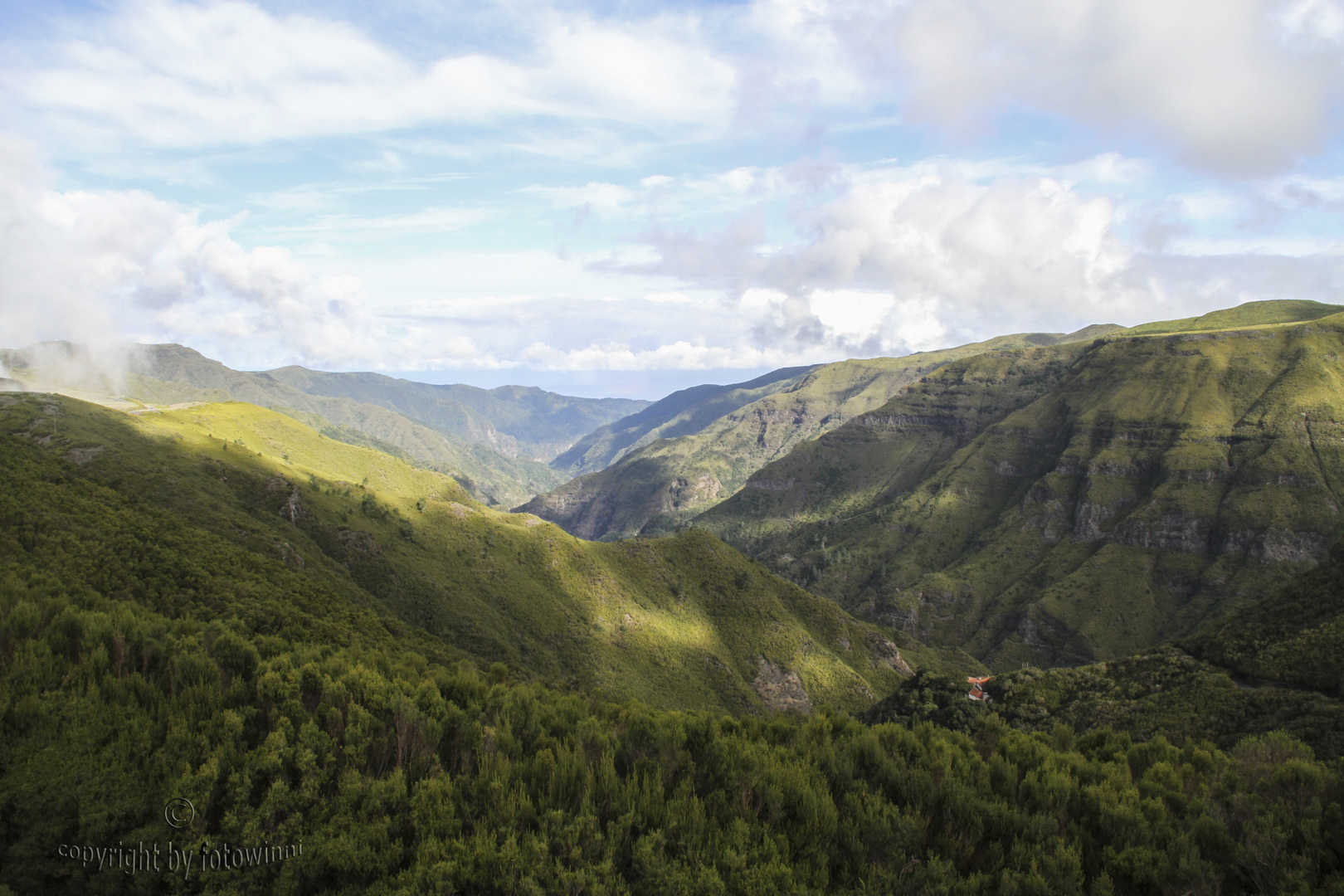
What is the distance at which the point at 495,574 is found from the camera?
12600 centimetres

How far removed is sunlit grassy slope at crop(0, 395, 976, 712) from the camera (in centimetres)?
9469

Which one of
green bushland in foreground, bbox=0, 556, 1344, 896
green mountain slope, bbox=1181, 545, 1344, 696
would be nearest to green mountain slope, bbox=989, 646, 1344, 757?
green mountain slope, bbox=1181, 545, 1344, 696

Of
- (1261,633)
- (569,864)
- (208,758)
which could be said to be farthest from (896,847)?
(1261,633)

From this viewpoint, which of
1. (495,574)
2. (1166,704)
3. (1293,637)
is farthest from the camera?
(495,574)

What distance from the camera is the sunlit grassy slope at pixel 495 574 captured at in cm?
9469

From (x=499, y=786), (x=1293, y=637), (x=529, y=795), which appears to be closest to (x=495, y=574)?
(x=529, y=795)

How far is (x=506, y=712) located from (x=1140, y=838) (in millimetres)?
29588

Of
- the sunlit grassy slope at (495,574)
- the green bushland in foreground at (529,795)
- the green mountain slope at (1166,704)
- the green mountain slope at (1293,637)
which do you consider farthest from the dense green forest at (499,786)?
the sunlit grassy slope at (495,574)

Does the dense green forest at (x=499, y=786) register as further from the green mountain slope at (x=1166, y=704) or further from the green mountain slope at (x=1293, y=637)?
the green mountain slope at (x=1293, y=637)

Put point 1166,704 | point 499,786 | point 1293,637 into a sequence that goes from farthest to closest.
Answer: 1. point 1293,637
2. point 1166,704
3. point 499,786

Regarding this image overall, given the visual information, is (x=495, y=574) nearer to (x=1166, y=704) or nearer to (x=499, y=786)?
(x=499, y=786)

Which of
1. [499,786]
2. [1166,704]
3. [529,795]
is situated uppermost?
[499,786]

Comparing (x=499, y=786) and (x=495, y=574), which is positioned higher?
(x=499, y=786)

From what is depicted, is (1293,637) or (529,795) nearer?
(529,795)
